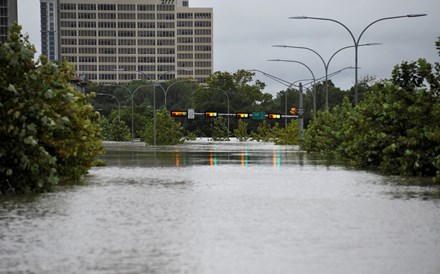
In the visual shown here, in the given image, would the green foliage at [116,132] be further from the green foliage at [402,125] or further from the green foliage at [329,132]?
the green foliage at [402,125]

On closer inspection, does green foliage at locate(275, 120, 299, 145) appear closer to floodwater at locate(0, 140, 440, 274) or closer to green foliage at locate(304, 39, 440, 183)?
green foliage at locate(304, 39, 440, 183)

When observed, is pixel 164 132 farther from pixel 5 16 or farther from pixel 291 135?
pixel 5 16

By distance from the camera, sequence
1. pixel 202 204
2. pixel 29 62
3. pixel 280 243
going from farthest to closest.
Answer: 1. pixel 29 62
2. pixel 202 204
3. pixel 280 243

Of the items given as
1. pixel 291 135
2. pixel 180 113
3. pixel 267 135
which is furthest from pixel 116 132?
pixel 291 135

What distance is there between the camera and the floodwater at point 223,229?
11.4 m

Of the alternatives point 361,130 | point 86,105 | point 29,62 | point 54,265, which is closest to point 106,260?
point 54,265

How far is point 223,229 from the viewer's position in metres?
15.0

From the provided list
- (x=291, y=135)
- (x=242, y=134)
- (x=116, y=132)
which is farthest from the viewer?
(x=242, y=134)

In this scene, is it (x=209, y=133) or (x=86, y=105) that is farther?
(x=209, y=133)

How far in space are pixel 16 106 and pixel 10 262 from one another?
37.9 ft

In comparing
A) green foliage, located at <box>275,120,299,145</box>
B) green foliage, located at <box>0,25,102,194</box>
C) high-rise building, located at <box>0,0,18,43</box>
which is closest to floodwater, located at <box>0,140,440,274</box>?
green foliage, located at <box>0,25,102,194</box>

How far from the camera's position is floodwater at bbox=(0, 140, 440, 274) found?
449 inches

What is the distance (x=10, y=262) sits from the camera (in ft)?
37.8

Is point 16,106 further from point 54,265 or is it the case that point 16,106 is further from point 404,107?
point 404,107
